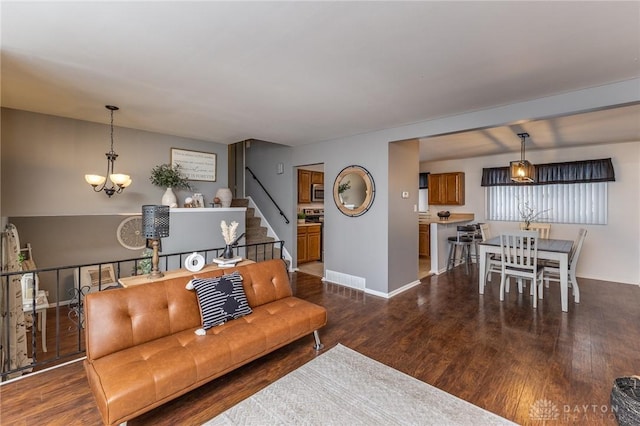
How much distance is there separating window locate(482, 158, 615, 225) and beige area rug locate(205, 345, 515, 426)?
5.42 metres

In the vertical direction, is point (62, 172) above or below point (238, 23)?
below

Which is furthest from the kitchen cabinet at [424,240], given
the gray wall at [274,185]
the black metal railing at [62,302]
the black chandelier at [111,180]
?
the black chandelier at [111,180]

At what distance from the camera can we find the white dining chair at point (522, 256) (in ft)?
12.6

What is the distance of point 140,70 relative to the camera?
247cm

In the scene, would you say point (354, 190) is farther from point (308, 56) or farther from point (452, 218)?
point (452, 218)

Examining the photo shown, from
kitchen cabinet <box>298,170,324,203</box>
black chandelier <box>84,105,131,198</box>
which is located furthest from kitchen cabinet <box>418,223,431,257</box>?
black chandelier <box>84,105,131,198</box>

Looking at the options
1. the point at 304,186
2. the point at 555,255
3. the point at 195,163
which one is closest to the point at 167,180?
the point at 195,163

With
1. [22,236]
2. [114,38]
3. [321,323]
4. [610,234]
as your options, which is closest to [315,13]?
[114,38]

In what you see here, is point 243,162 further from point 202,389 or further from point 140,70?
point 202,389

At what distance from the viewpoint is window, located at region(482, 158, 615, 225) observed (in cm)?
526

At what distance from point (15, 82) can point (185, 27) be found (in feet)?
7.30

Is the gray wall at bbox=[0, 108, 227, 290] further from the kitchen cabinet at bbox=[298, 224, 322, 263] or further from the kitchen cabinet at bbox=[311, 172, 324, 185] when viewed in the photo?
the kitchen cabinet at bbox=[311, 172, 324, 185]

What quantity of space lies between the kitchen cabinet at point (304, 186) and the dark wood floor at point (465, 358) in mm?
2815

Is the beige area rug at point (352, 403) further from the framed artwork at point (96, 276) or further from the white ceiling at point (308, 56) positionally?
the framed artwork at point (96, 276)
